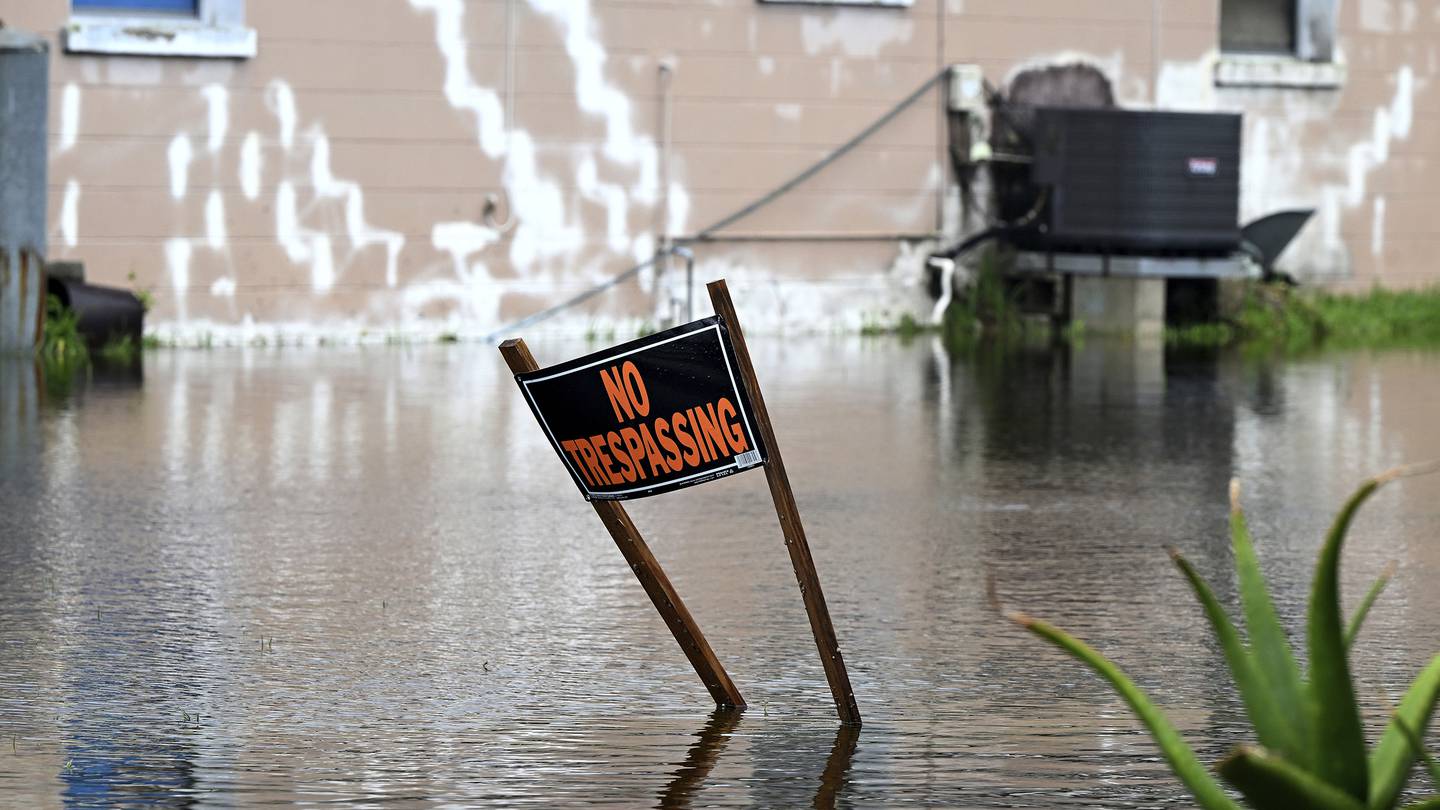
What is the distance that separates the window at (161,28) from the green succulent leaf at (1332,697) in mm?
14954

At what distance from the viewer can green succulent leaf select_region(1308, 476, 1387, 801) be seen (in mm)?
3381

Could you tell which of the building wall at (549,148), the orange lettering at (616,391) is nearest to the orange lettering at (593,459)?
the orange lettering at (616,391)

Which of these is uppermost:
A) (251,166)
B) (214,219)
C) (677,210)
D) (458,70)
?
(458,70)

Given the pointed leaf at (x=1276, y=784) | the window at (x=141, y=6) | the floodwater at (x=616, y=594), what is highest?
the window at (x=141, y=6)

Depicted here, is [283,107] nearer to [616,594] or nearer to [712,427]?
[616,594]

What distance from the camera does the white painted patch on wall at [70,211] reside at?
1719cm

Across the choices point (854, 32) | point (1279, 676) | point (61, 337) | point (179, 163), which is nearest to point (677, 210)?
point (854, 32)

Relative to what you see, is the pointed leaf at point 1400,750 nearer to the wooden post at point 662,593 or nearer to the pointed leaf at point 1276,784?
the pointed leaf at point 1276,784

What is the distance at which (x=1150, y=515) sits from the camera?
30.2 ft

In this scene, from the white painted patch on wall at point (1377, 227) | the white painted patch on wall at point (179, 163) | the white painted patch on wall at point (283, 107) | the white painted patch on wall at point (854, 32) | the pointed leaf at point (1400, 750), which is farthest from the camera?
the white painted patch on wall at point (1377, 227)

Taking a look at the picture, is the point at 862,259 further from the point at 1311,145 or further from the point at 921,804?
the point at 921,804

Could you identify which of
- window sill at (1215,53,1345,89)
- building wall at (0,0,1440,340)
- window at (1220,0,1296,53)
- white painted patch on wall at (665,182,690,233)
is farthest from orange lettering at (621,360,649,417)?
window at (1220,0,1296,53)

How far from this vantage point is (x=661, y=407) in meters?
5.22

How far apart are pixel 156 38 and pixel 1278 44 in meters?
9.98
